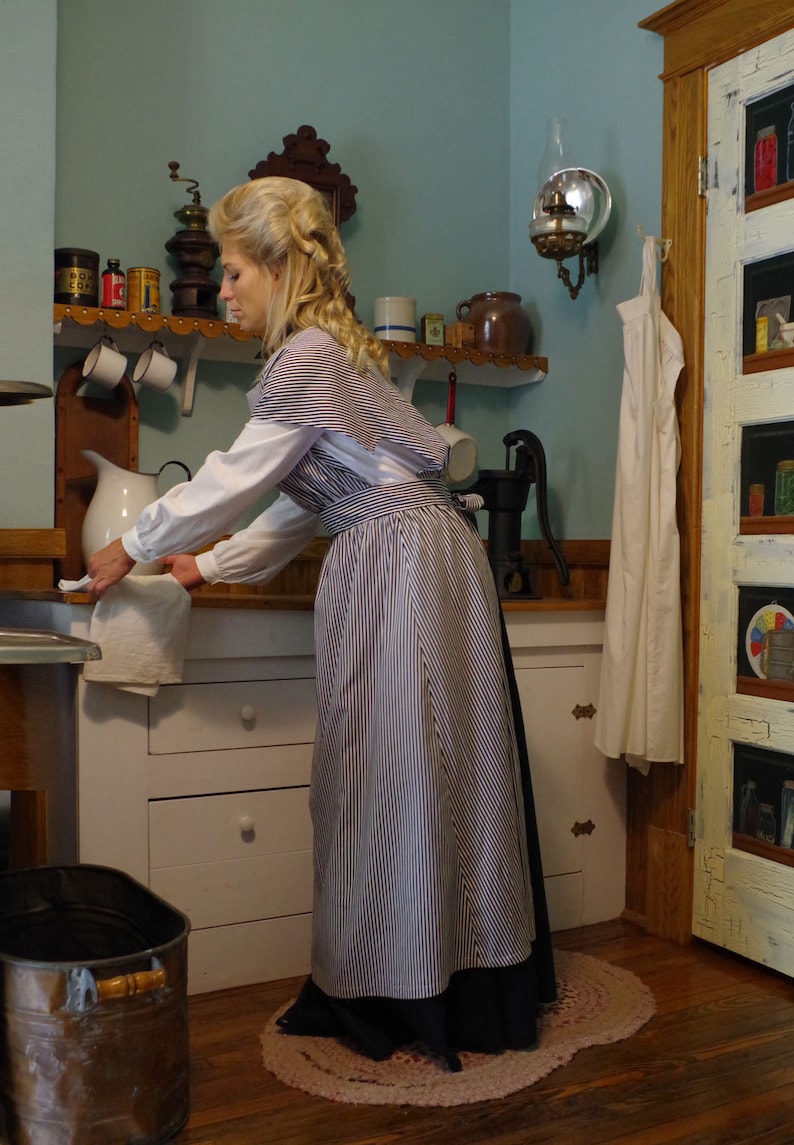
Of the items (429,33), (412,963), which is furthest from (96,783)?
(429,33)

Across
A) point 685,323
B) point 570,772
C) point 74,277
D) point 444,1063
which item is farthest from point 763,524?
point 74,277

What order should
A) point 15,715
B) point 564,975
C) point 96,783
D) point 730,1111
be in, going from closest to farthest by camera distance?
point 15,715 → point 730,1111 → point 96,783 → point 564,975

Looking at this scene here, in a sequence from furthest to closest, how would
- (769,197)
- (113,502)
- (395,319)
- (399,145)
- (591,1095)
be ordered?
1. (399,145)
2. (395,319)
3. (113,502)
4. (769,197)
5. (591,1095)

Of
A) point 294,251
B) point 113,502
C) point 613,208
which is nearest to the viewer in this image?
point 294,251

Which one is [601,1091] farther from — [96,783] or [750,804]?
[96,783]

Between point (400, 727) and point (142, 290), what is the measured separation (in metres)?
1.37

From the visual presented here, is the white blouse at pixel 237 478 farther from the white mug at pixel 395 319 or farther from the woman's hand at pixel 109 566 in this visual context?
the white mug at pixel 395 319

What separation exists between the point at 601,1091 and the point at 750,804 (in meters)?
0.83

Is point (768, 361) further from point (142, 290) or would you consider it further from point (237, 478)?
point (142, 290)

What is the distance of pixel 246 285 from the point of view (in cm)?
195

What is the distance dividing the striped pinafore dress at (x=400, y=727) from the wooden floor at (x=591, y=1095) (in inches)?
6.8

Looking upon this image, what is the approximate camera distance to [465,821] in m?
1.94

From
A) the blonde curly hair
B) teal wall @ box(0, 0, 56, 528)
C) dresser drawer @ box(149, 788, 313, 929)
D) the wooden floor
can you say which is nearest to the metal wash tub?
the wooden floor

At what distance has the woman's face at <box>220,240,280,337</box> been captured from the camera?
6.36 feet
